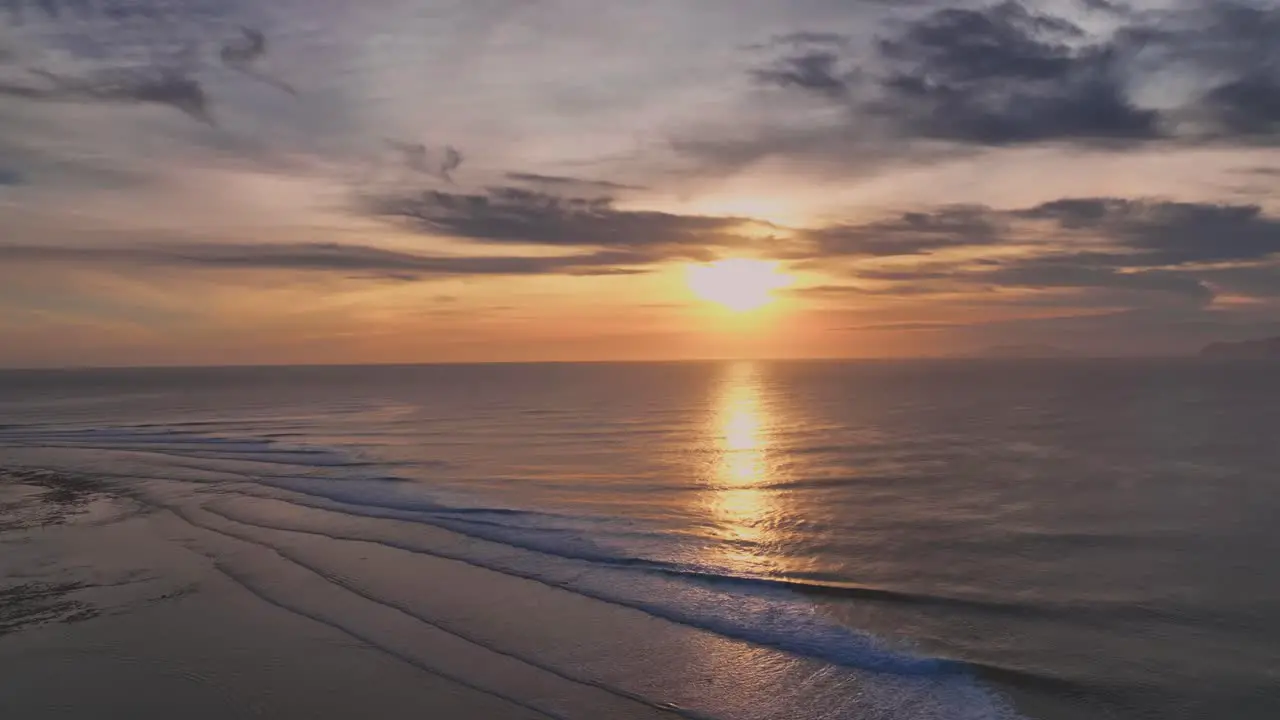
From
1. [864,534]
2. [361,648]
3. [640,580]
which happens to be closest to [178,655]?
[361,648]

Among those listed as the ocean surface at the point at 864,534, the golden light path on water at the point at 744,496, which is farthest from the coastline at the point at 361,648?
the golden light path on water at the point at 744,496

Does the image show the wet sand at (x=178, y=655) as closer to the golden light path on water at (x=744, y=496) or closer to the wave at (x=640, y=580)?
the wave at (x=640, y=580)

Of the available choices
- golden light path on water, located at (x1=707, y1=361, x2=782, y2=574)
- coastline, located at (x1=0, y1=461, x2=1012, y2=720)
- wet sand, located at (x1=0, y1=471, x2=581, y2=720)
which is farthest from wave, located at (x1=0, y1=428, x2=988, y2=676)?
wet sand, located at (x1=0, y1=471, x2=581, y2=720)

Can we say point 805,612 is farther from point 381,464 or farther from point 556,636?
point 381,464

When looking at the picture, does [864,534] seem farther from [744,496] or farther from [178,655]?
[178,655]

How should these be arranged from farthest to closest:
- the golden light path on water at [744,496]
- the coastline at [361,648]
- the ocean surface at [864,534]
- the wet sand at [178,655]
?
the golden light path on water at [744,496] → the ocean surface at [864,534] → the coastline at [361,648] → the wet sand at [178,655]

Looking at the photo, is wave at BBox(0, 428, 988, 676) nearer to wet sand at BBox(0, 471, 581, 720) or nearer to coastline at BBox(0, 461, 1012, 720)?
coastline at BBox(0, 461, 1012, 720)

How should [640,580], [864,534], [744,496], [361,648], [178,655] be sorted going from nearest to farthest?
1. [178,655]
2. [361,648]
3. [640,580]
4. [864,534]
5. [744,496]
